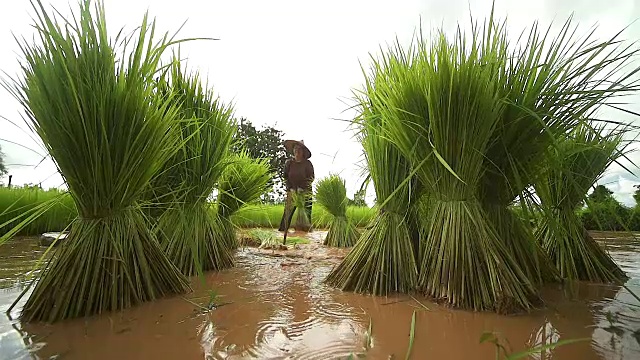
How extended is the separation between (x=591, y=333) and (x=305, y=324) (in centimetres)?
87

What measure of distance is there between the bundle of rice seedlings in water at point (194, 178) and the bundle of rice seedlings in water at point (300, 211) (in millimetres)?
2480

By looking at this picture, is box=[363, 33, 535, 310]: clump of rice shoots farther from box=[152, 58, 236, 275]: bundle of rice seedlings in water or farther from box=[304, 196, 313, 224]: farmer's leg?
box=[304, 196, 313, 224]: farmer's leg

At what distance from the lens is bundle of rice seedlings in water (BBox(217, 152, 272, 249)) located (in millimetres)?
2773

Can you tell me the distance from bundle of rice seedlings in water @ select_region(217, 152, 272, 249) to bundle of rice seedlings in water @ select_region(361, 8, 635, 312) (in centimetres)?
157

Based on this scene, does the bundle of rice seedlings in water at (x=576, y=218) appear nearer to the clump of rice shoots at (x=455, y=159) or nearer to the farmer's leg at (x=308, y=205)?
the clump of rice shoots at (x=455, y=159)

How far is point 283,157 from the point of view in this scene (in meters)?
16.6

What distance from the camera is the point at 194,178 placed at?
2076 millimetres

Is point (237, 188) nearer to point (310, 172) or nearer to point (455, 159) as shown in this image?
point (455, 159)

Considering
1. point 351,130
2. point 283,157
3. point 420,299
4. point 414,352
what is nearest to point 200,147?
point 351,130

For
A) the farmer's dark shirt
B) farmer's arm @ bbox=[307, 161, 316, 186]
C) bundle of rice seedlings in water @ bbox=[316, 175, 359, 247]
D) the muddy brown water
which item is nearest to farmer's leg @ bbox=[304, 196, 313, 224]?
the farmer's dark shirt

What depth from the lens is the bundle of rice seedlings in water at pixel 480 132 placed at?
1.36m

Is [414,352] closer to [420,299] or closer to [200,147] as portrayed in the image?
[420,299]

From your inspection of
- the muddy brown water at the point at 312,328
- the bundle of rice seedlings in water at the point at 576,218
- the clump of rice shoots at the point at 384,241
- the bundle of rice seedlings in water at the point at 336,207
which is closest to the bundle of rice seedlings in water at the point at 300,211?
the bundle of rice seedlings in water at the point at 336,207

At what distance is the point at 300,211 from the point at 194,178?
12.1 ft
